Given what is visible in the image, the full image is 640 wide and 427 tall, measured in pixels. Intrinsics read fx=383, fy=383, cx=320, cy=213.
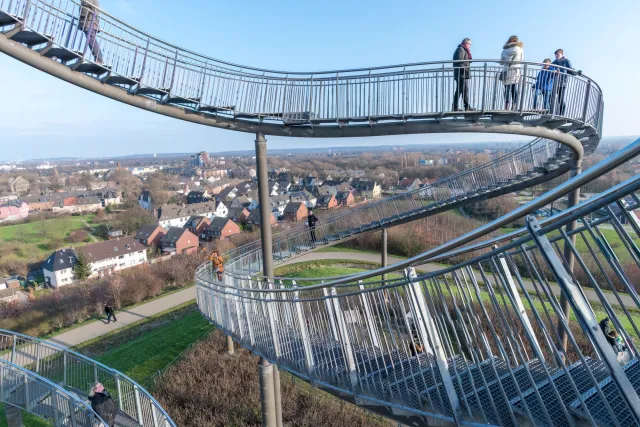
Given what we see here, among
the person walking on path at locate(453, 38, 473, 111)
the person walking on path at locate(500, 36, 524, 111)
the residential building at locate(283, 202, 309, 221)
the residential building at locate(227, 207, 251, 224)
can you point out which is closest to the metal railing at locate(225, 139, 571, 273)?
the person walking on path at locate(500, 36, 524, 111)

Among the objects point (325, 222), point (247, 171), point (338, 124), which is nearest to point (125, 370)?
point (325, 222)

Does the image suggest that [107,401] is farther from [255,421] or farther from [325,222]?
[325,222]

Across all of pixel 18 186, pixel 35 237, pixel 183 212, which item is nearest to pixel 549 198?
pixel 35 237

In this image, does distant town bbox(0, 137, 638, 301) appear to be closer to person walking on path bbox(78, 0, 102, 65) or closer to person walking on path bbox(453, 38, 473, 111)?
person walking on path bbox(453, 38, 473, 111)

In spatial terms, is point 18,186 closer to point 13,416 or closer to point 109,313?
point 109,313

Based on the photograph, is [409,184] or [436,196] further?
[409,184]
